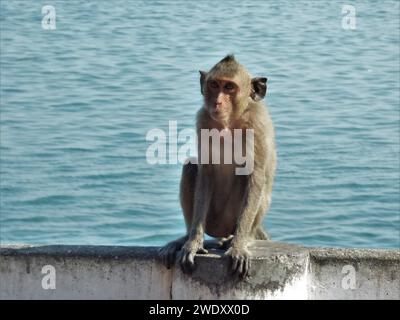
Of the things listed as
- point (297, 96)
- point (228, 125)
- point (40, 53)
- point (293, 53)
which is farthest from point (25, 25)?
point (228, 125)

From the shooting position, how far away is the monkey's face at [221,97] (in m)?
8.00

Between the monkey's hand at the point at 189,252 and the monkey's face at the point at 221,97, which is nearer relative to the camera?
the monkey's hand at the point at 189,252

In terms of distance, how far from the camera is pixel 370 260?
7.59 metres

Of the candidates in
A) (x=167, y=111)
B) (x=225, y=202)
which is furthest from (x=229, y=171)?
(x=167, y=111)

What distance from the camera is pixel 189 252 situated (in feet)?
24.5

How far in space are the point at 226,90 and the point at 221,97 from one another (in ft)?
0.21

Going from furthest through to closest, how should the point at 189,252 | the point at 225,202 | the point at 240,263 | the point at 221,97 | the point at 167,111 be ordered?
the point at 167,111 → the point at 225,202 → the point at 221,97 → the point at 189,252 → the point at 240,263

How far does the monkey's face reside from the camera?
8.00 metres

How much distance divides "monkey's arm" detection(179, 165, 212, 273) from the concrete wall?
86mm

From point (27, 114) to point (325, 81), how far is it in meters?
6.53

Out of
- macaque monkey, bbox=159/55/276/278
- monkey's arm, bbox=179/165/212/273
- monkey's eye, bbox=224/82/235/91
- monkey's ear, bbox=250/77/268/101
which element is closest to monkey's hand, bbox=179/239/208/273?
monkey's arm, bbox=179/165/212/273

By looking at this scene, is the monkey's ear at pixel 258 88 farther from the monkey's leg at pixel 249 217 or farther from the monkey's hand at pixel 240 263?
the monkey's hand at pixel 240 263

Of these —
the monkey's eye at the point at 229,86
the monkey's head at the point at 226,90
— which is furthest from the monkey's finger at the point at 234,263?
the monkey's eye at the point at 229,86

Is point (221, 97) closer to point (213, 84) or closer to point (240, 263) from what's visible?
point (213, 84)
